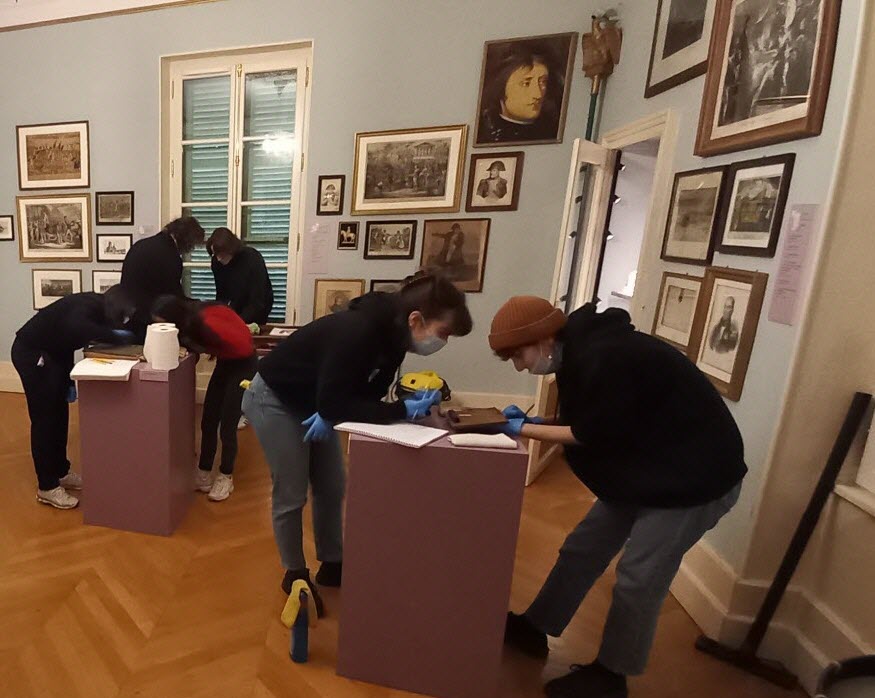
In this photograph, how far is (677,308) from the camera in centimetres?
232

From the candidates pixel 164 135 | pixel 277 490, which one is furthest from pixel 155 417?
pixel 164 135

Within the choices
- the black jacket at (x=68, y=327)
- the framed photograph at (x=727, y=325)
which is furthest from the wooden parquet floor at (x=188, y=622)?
the framed photograph at (x=727, y=325)

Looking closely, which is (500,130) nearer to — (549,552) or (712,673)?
(549,552)

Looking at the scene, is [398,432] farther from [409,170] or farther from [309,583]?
[409,170]

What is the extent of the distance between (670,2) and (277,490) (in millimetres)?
2822

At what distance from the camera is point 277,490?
71.6 inches

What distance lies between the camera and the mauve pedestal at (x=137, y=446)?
86.0 inches

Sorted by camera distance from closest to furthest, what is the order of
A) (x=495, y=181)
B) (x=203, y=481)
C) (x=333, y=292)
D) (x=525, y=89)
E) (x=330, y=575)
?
(x=330, y=575) < (x=203, y=481) < (x=525, y=89) < (x=495, y=181) < (x=333, y=292)

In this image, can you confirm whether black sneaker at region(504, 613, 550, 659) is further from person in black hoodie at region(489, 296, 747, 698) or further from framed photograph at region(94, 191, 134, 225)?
framed photograph at region(94, 191, 134, 225)

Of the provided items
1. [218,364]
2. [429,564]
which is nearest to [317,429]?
[429,564]

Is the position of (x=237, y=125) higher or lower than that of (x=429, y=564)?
higher

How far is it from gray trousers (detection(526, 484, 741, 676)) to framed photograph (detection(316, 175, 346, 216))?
9.40ft

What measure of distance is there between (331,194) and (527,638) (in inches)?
121

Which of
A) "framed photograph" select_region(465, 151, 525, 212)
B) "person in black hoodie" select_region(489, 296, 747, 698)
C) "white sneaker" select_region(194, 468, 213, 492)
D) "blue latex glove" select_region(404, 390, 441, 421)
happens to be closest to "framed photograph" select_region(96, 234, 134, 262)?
"white sneaker" select_region(194, 468, 213, 492)
